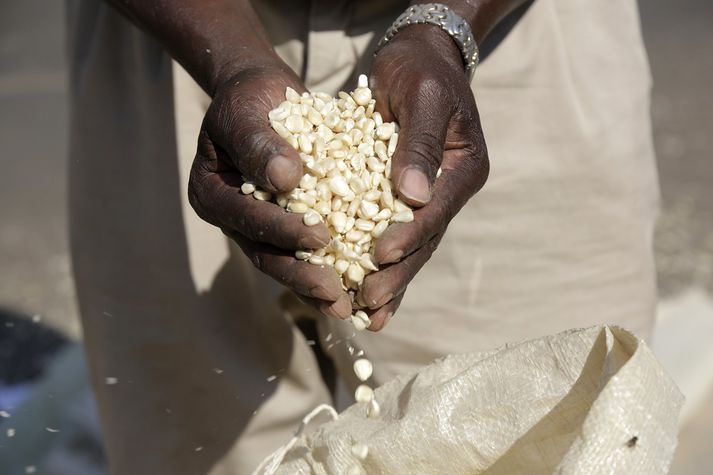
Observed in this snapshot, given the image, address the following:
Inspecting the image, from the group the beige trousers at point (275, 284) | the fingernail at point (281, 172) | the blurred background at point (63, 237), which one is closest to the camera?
the fingernail at point (281, 172)

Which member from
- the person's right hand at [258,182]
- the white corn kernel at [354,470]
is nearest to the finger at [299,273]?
the person's right hand at [258,182]

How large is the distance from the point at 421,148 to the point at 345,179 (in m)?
0.11

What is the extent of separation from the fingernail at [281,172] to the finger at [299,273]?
8 centimetres

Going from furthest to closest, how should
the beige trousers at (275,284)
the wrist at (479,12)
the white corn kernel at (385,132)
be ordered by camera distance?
the beige trousers at (275,284) < the wrist at (479,12) < the white corn kernel at (385,132)

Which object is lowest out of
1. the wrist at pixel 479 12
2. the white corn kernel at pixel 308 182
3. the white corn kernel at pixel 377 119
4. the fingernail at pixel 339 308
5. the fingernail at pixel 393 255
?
the fingernail at pixel 339 308

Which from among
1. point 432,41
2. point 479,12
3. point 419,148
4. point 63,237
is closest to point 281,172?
point 419,148

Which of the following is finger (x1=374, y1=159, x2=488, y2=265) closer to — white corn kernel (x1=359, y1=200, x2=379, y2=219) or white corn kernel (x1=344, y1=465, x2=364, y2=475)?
white corn kernel (x1=359, y1=200, x2=379, y2=219)

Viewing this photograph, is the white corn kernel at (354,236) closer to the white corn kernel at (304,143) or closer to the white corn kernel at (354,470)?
the white corn kernel at (304,143)

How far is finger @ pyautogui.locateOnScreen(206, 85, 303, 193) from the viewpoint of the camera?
3.22ft

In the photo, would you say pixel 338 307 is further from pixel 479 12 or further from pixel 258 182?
pixel 479 12

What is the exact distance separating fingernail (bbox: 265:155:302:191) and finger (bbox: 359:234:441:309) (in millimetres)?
132

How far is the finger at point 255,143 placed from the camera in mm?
981

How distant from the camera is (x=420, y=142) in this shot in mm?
1011

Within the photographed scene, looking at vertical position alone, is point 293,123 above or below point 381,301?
above
